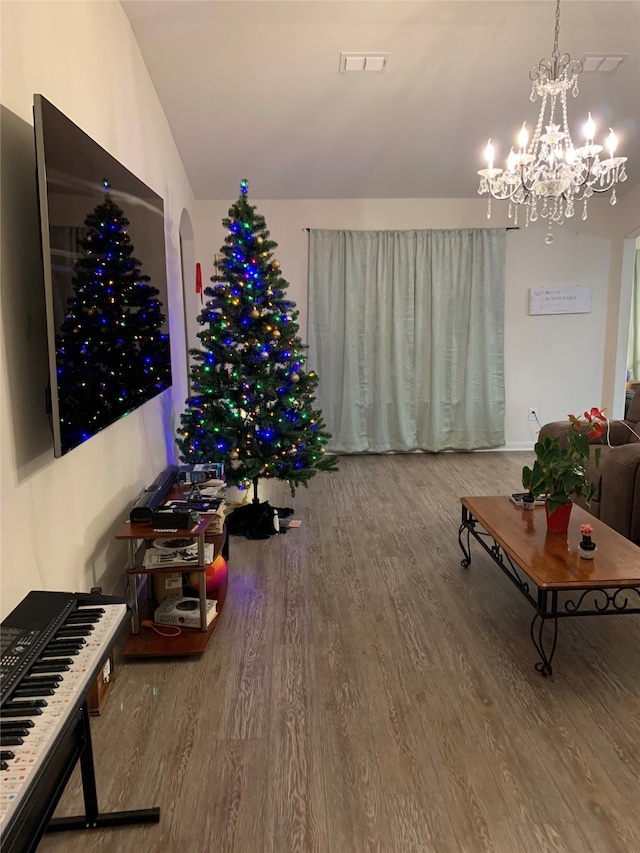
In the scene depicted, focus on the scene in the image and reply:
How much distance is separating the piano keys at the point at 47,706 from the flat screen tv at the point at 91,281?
498 mm

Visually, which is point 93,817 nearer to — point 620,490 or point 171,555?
point 171,555

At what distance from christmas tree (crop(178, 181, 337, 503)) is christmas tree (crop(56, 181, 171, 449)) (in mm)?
838

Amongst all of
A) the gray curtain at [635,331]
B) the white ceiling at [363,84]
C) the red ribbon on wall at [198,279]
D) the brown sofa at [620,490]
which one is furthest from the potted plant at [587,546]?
the gray curtain at [635,331]

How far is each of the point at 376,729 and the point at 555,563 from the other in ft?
3.12

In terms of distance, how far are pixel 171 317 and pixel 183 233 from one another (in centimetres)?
164

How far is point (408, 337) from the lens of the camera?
5621 mm

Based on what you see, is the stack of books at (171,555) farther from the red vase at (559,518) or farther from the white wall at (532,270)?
the white wall at (532,270)

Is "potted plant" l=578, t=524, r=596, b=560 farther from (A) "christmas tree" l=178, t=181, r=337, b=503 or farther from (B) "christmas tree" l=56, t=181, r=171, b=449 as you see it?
(B) "christmas tree" l=56, t=181, r=171, b=449

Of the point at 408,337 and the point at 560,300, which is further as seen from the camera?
the point at 560,300

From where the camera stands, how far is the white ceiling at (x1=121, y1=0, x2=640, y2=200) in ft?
10.5

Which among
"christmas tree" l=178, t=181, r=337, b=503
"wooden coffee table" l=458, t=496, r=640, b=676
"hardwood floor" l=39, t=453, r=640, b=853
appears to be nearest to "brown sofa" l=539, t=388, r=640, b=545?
"wooden coffee table" l=458, t=496, r=640, b=676

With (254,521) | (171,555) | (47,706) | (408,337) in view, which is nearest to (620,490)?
(254,521)

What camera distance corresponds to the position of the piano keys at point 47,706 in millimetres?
999

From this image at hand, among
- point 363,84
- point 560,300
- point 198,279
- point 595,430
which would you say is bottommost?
point 595,430
